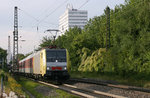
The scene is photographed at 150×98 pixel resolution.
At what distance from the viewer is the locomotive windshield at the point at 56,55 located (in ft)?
68.7

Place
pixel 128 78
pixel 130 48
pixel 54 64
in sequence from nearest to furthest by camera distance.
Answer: pixel 54 64 < pixel 128 78 < pixel 130 48

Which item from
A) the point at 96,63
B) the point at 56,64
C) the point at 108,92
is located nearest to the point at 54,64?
the point at 56,64

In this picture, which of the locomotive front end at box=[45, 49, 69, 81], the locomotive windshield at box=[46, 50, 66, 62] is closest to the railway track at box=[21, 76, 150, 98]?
the locomotive front end at box=[45, 49, 69, 81]

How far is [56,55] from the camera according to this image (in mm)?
21188

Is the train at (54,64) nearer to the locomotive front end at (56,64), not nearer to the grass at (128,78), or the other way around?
the locomotive front end at (56,64)

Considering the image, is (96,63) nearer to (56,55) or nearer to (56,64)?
(56,55)

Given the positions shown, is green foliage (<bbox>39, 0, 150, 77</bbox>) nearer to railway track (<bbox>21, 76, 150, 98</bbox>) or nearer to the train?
the train

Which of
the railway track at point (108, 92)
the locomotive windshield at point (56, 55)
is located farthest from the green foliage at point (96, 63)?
the railway track at point (108, 92)

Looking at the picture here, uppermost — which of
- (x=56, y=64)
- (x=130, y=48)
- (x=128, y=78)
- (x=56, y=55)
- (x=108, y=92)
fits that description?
(x=130, y=48)

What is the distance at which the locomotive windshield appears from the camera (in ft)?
68.7

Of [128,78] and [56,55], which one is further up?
[56,55]

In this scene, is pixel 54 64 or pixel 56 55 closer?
pixel 54 64

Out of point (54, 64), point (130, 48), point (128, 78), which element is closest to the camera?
point (54, 64)

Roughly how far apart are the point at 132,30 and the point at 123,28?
3.25 ft
